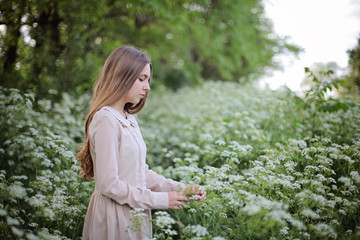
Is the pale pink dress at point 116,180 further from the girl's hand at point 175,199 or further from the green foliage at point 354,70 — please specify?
the green foliage at point 354,70

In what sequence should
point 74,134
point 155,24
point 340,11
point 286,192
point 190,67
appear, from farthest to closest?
point 190,67, point 155,24, point 340,11, point 74,134, point 286,192

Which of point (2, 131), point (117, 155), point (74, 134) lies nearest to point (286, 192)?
point (117, 155)

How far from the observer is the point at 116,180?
1.68 m

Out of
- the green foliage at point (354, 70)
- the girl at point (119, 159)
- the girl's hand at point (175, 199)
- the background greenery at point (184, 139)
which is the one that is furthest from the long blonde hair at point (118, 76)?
the green foliage at point (354, 70)

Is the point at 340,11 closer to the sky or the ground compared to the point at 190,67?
closer to the ground

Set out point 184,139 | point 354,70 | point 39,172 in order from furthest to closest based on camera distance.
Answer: point 354,70 < point 184,139 < point 39,172

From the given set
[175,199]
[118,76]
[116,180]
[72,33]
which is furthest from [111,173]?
[72,33]

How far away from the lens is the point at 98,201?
1.86 meters

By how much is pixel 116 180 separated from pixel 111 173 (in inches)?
2.6

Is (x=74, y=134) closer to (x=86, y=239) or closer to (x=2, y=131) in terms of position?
(x=2, y=131)

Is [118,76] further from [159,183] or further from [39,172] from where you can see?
[39,172]

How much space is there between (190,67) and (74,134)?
9.68 meters

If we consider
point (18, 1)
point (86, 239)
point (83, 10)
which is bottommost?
A: point (86, 239)

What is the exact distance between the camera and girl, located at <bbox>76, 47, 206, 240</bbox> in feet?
5.56
